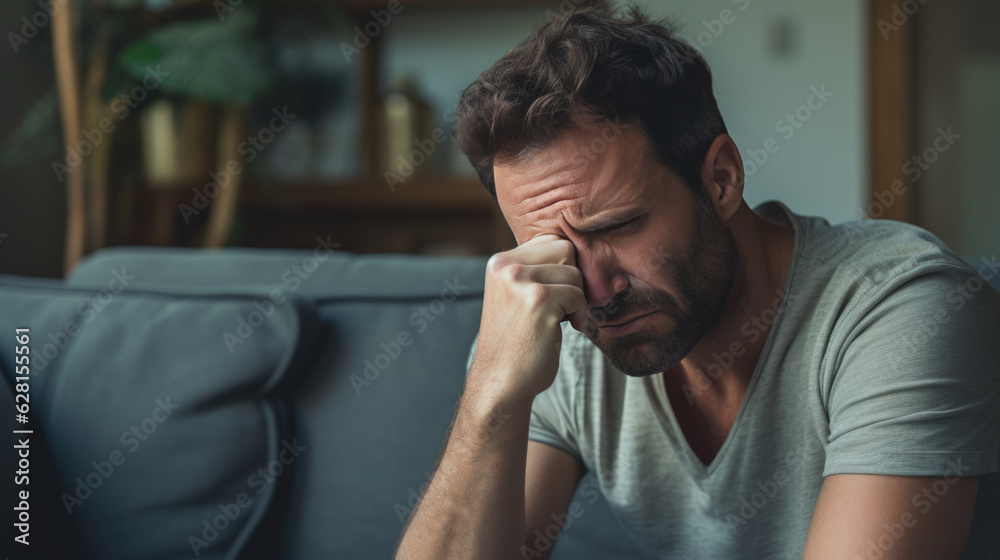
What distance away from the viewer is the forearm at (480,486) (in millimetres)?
941

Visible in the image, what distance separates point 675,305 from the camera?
955 mm

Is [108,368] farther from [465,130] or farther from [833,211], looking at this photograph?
[833,211]

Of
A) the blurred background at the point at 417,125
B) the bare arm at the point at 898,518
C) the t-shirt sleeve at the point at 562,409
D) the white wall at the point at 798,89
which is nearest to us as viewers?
the bare arm at the point at 898,518

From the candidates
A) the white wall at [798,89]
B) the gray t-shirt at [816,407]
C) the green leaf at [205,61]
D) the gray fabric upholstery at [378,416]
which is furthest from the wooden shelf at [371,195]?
the gray t-shirt at [816,407]

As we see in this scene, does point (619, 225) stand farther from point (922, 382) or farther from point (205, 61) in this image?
point (205, 61)

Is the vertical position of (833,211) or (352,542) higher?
(833,211)

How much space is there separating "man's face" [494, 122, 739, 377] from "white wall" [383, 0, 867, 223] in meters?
2.09

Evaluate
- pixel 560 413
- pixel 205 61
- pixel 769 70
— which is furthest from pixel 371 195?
pixel 560 413

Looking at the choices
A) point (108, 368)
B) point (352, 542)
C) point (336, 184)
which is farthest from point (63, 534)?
point (336, 184)

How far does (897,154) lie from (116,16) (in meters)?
2.75

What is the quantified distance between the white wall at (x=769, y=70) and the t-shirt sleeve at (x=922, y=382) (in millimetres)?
2258

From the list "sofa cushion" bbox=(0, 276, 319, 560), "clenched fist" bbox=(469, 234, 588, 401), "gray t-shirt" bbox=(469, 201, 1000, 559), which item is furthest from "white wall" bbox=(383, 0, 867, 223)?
"clenched fist" bbox=(469, 234, 588, 401)

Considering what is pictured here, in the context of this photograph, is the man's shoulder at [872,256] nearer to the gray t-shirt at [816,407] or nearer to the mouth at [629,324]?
the gray t-shirt at [816,407]

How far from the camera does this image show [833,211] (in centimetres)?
302
